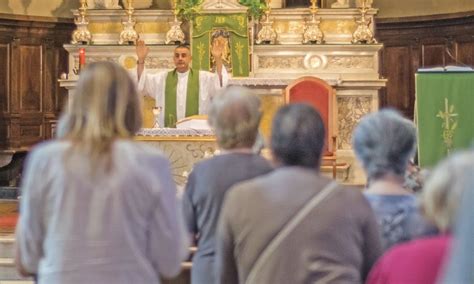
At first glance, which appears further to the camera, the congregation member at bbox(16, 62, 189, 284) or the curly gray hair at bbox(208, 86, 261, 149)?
the curly gray hair at bbox(208, 86, 261, 149)

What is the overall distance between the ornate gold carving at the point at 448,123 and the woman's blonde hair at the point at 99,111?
620 cm

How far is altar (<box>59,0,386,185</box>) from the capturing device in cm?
1106

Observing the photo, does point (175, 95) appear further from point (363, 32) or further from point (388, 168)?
point (388, 168)

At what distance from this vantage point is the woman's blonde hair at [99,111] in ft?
8.18

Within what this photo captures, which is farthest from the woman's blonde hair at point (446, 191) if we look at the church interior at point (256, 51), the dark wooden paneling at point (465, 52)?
the dark wooden paneling at point (465, 52)

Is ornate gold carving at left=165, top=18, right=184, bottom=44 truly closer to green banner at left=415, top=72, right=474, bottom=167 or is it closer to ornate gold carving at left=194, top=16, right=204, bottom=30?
ornate gold carving at left=194, top=16, right=204, bottom=30

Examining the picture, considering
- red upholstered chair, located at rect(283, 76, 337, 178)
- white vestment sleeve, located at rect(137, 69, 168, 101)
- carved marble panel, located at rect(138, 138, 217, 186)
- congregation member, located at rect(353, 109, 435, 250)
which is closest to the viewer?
congregation member, located at rect(353, 109, 435, 250)

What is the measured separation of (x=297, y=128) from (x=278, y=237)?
1.14ft

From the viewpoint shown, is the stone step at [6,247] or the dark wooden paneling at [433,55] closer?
the stone step at [6,247]

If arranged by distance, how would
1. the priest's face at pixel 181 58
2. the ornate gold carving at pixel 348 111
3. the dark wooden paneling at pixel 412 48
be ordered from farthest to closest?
1. the dark wooden paneling at pixel 412 48
2. the ornate gold carving at pixel 348 111
3. the priest's face at pixel 181 58

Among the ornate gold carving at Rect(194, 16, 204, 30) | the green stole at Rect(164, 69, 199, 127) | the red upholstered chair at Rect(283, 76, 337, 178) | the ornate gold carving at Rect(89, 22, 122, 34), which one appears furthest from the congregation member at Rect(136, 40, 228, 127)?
the ornate gold carving at Rect(89, 22, 122, 34)

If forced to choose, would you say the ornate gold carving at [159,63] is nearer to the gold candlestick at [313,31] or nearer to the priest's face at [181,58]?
the gold candlestick at [313,31]

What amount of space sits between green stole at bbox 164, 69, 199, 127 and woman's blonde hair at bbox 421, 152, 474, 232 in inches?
283

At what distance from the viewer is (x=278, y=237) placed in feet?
9.00
